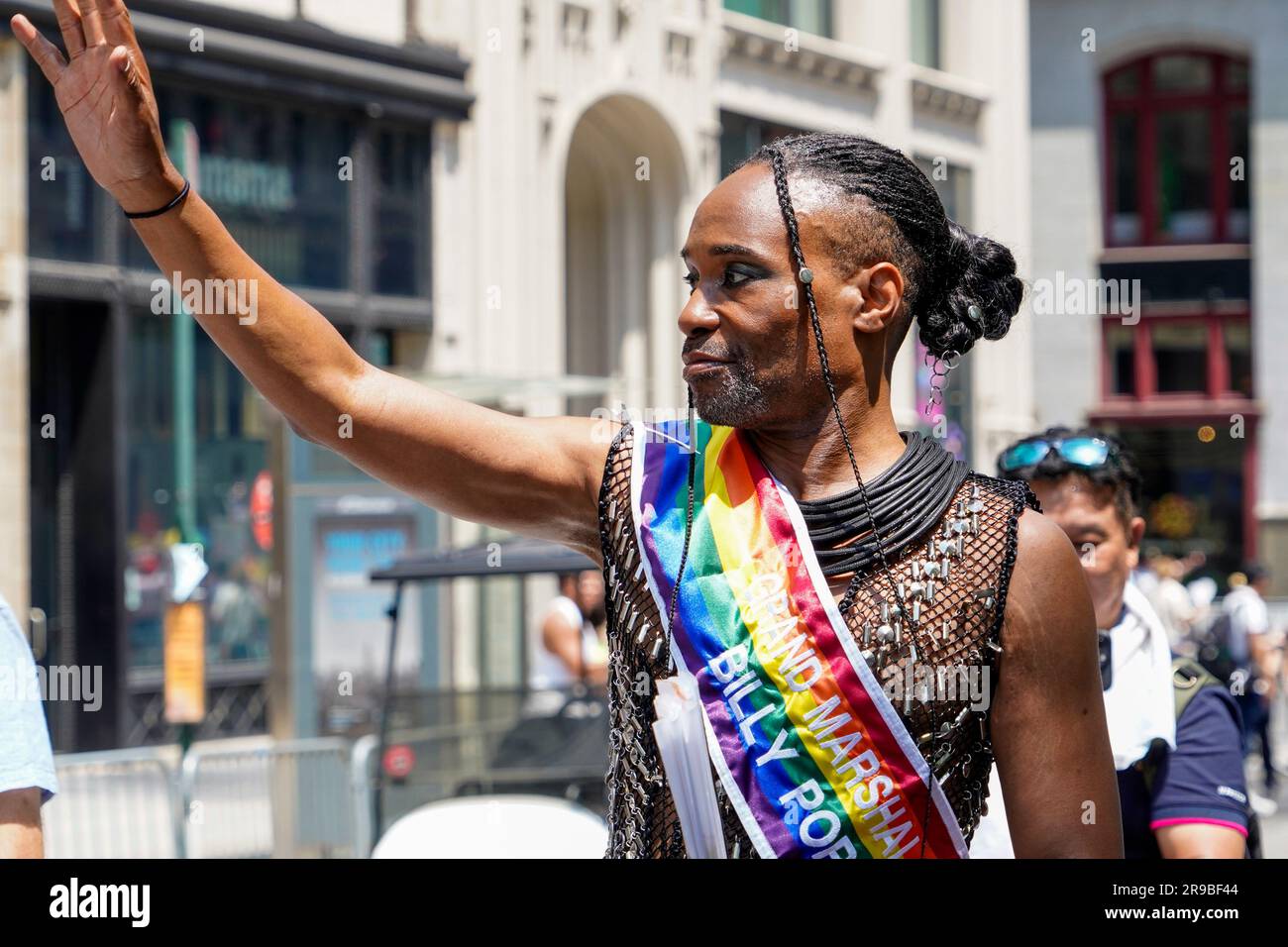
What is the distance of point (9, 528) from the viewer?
11680 millimetres

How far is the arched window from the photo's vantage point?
91.9ft

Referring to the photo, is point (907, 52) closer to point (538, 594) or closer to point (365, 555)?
point (538, 594)

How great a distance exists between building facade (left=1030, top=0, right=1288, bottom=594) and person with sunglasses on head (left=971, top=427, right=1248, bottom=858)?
2405 cm

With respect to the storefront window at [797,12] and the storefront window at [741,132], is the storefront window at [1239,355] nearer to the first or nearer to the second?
the storefront window at [797,12]

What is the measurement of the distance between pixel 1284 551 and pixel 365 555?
60.6ft

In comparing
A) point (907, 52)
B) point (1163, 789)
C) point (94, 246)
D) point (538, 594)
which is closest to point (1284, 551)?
point (907, 52)

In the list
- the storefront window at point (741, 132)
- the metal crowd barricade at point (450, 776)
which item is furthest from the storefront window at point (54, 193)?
the storefront window at point (741, 132)

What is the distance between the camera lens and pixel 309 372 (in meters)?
1.87

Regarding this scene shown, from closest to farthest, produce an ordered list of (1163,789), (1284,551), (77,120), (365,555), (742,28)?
(77,120) → (1163,789) → (365,555) → (742,28) → (1284,551)

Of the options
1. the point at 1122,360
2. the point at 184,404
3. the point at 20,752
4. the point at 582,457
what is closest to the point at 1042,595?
the point at 582,457

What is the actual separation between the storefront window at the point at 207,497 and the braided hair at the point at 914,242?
1073 cm

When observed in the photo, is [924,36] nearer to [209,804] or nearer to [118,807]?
[209,804]

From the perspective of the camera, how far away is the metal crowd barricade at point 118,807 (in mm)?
7879

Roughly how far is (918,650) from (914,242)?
1.49 ft
